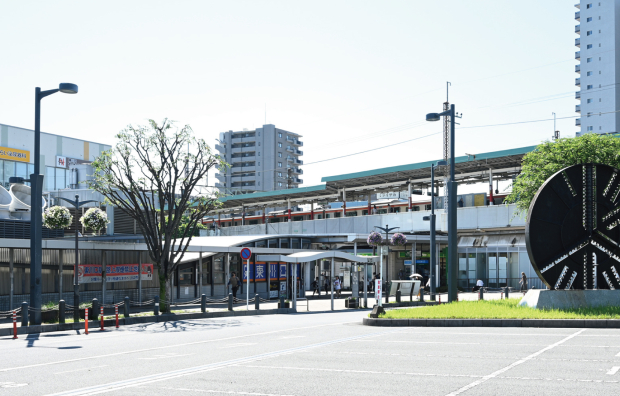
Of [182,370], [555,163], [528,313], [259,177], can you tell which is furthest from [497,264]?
[259,177]

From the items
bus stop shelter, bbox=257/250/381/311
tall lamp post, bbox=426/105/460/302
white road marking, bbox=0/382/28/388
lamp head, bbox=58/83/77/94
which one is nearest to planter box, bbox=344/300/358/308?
bus stop shelter, bbox=257/250/381/311

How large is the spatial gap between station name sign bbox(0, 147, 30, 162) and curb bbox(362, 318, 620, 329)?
46.3 meters

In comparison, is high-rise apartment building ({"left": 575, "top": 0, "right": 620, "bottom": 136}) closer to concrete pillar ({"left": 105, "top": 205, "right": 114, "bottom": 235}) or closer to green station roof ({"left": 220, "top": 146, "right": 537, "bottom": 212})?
green station roof ({"left": 220, "top": 146, "right": 537, "bottom": 212})

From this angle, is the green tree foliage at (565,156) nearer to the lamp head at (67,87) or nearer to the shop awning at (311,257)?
the shop awning at (311,257)

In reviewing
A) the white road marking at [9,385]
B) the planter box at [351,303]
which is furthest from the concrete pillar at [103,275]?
the white road marking at [9,385]

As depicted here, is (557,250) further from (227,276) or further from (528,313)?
(227,276)

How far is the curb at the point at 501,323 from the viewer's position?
1647 centimetres

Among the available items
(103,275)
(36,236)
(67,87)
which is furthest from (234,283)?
(67,87)

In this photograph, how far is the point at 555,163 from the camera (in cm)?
3077

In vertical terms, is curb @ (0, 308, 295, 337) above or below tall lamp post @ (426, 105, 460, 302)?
below

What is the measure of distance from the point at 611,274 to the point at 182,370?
15.7 metres

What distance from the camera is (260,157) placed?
131m

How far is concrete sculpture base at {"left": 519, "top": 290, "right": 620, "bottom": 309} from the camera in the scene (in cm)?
1978

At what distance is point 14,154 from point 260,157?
248 ft
